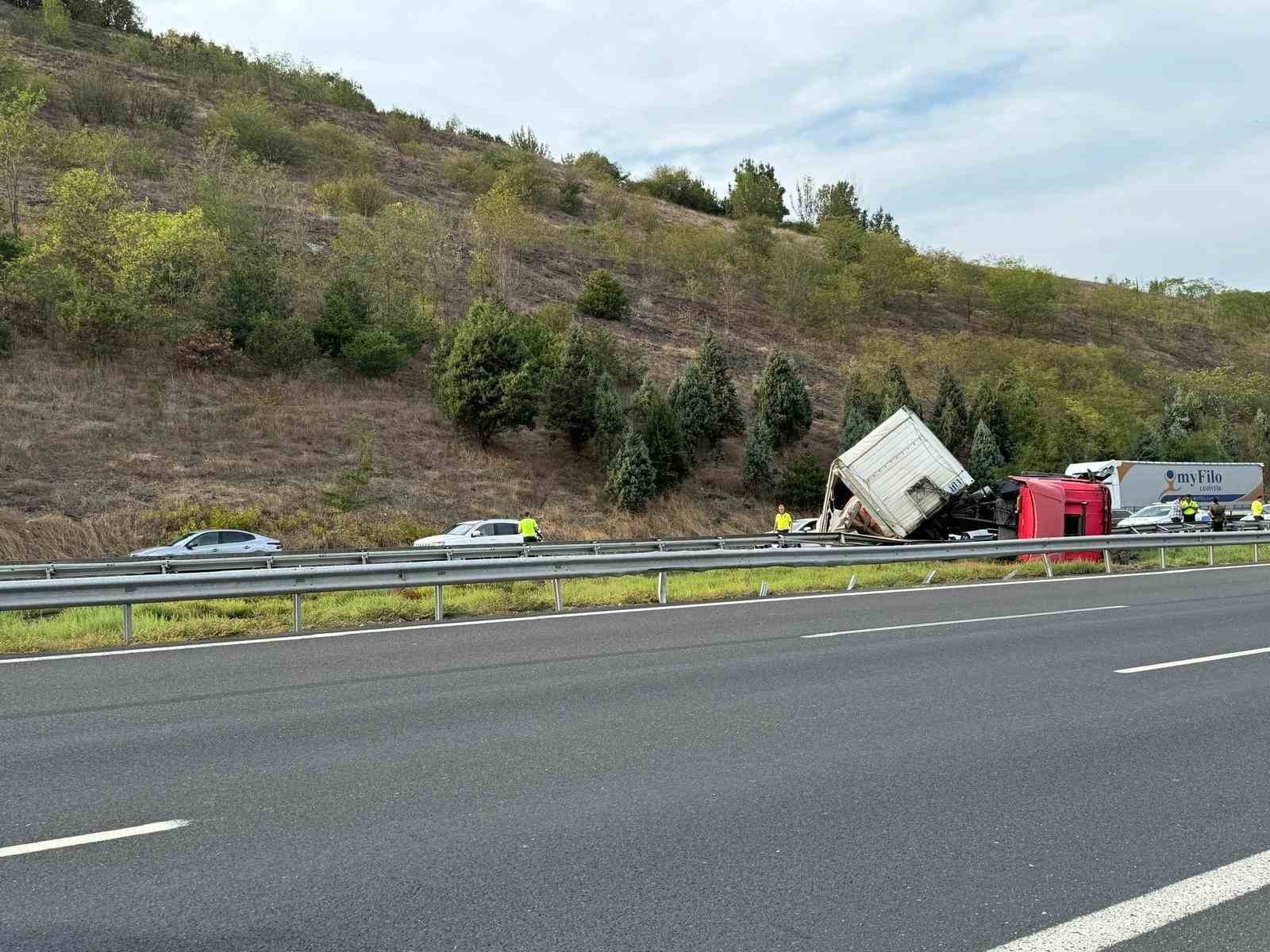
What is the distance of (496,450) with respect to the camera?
129ft

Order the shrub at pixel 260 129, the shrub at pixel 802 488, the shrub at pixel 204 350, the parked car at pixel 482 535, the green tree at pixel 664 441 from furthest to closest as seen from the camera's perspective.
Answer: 1. the shrub at pixel 260 129
2. the shrub at pixel 802 488
3. the green tree at pixel 664 441
4. the shrub at pixel 204 350
5. the parked car at pixel 482 535

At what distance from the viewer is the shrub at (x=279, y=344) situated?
3900 cm

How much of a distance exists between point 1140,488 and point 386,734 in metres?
42.8

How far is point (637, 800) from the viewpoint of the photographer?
535cm

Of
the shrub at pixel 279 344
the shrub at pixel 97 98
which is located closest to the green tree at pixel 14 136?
the shrub at pixel 279 344

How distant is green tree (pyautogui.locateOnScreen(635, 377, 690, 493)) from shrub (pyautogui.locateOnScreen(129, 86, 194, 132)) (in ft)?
136

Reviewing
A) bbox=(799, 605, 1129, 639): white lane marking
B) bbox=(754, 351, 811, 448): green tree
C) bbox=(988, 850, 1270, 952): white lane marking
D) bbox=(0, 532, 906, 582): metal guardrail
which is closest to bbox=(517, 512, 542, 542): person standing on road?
bbox=(0, 532, 906, 582): metal guardrail

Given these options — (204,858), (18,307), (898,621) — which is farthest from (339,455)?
(204,858)

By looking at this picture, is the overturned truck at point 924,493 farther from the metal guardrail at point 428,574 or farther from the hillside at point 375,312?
the hillside at point 375,312

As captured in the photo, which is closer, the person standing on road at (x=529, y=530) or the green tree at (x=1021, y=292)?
the person standing on road at (x=529, y=530)

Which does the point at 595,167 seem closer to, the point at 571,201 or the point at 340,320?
the point at 571,201

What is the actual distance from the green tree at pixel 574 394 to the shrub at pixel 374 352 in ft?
22.3

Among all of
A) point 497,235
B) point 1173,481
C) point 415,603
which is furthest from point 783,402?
point 415,603

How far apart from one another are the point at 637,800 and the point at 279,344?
3731 centimetres
